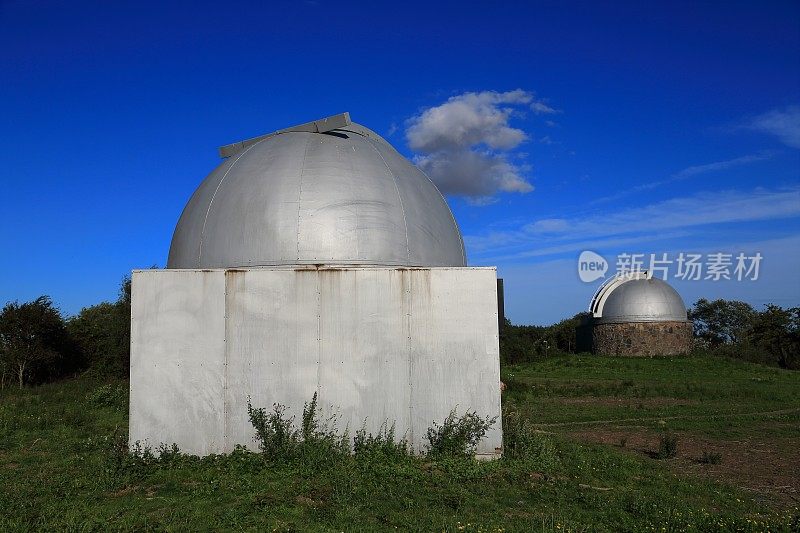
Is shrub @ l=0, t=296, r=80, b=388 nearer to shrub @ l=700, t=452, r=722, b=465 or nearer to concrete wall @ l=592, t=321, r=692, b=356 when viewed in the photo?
shrub @ l=700, t=452, r=722, b=465

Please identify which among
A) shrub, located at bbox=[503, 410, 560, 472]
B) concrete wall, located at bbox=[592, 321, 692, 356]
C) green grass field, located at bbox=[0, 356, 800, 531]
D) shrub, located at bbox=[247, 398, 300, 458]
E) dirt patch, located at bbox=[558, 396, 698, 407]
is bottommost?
dirt patch, located at bbox=[558, 396, 698, 407]

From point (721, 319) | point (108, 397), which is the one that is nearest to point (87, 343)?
point (108, 397)

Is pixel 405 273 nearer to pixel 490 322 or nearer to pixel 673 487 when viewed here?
pixel 490 322

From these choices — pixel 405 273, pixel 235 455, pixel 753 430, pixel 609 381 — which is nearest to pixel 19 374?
pixel 235 455

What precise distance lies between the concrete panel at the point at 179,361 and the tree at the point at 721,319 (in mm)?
58846

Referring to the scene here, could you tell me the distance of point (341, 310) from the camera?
909cm

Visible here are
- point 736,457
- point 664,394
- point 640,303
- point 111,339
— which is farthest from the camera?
point 640,303

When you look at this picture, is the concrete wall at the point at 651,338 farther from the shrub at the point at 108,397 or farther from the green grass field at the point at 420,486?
the shrub at the point at 108,397

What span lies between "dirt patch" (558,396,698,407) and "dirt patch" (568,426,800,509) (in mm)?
4165

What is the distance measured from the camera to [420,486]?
7527 mm

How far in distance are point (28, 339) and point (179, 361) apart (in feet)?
68.8

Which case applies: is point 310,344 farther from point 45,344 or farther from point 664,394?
point 45,344

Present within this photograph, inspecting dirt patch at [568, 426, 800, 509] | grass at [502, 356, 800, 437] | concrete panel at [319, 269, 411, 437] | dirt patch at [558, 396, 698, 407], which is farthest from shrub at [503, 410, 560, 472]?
dirt patch at [558, 396, 698, 407]

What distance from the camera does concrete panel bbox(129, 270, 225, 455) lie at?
29.4 ft
